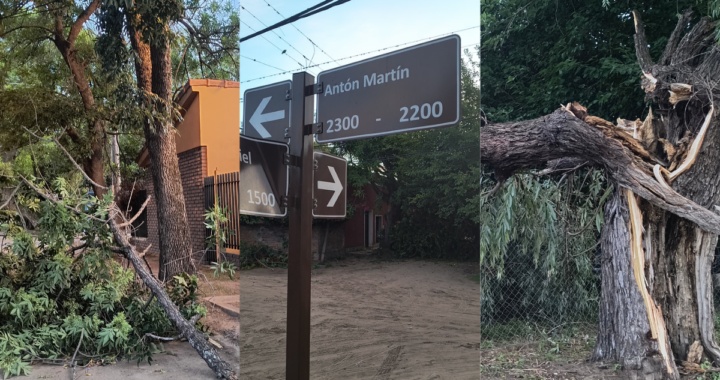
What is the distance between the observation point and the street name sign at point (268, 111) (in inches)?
68.2

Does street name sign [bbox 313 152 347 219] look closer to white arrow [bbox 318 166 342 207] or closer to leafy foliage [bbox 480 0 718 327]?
white arrow [bbox 318 166 342 207]

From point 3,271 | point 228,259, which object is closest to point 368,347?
point 228,259

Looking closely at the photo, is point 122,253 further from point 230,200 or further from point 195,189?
point 230,200

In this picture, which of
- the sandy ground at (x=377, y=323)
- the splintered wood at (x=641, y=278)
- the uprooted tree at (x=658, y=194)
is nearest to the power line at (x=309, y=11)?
the sandy ground at (x=377, y=323)

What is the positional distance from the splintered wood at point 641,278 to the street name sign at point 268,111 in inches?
122

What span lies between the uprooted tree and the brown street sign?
2.54 meters

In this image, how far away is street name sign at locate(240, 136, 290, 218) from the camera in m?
1.59

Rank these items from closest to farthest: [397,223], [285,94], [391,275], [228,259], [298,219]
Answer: [298,219] → [285,94] → [397,223] → [391,275] → [228,259]

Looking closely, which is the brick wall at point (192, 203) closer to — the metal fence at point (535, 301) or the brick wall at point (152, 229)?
the brick wall at point (152, 229)

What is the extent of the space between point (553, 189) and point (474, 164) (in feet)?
6.86

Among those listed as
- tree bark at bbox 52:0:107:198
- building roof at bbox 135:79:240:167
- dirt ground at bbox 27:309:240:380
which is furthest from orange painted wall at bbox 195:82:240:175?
dirt ground at bbox 27:309:240:380

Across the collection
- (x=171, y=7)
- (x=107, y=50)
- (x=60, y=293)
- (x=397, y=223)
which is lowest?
(x=60, y=293)

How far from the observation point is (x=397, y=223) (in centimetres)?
232

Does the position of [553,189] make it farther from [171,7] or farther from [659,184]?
[171,7]
